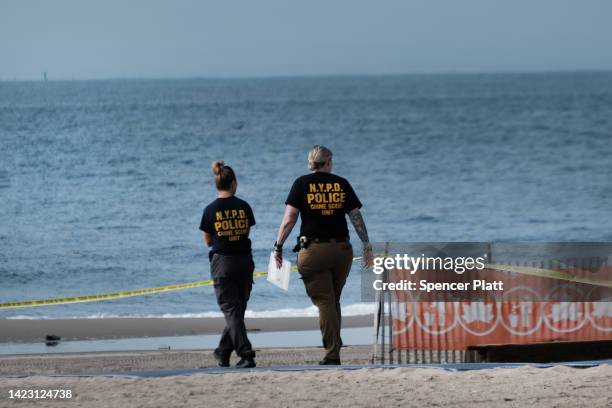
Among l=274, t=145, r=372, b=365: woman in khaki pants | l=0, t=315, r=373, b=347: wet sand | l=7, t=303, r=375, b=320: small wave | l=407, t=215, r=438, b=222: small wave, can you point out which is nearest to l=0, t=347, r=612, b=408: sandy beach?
l=274, t=145, r=372, b=365: woman in khaki pants

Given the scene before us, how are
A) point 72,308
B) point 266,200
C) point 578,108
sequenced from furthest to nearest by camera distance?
point 578,108
point 266,200
point 72,308

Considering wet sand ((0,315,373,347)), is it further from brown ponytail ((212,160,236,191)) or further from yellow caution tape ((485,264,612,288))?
brown ponytail ((212,160,236,191))

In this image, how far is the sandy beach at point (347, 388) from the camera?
28.1 ft

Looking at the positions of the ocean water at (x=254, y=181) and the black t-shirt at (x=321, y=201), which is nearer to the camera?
the black t-shirt at (x=321, y=201)

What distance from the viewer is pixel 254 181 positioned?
58500 mm

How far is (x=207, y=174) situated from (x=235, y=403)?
5615 centimetres

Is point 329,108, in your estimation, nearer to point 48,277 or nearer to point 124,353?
point 48,277

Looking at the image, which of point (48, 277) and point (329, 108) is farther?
point (329, 108)

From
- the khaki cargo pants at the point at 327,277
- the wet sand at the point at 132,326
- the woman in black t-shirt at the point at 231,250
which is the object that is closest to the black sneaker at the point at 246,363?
the woman in black t-shirt at the point at 231,250

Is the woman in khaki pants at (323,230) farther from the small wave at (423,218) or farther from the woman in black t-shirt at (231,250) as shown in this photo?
the small wave at (423,218)

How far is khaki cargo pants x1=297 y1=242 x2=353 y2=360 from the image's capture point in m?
10.1

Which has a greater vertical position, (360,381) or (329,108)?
(329,108)

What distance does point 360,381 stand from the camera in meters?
9.23

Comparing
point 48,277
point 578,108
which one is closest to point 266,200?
point 48,277
